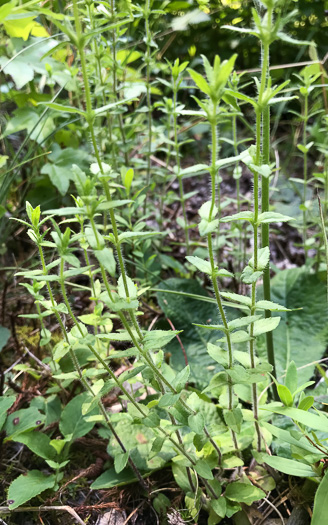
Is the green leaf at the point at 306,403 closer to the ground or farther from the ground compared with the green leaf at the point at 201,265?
closer to the ground

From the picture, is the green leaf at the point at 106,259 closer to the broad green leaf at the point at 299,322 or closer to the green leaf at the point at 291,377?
the green leaf at the point at 291,377

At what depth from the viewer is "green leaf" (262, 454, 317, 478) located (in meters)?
1.06

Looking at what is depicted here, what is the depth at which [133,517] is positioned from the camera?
1246 millimetres

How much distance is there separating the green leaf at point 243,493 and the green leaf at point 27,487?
0.52m

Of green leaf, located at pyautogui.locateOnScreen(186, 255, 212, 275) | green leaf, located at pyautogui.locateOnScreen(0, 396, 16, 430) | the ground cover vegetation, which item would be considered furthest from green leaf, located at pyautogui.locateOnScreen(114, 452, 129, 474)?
green leaf, located at pyautogui.locateOnScreen(186, 255, 212, 275)

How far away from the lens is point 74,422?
138 cm

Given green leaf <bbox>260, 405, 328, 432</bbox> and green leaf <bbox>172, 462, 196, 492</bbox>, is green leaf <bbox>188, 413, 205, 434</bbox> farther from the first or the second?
green leaf <bbox>172, 462, 196, 492</bbox>

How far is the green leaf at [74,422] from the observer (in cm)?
136

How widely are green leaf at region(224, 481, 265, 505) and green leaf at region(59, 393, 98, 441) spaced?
0.47m

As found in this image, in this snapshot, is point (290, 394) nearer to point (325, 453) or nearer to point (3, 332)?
point (325, 453)

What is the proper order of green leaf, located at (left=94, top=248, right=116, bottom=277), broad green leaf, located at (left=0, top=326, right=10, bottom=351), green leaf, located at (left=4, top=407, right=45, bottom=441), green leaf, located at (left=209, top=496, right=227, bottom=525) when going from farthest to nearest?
broad green leaf, located at (left=0, top=326, right=10, bottom=351) → green leaf, located at (left=4, top=407, right=45, bottom=441) → green leaf, located at (left=209, top=496, right=227, bottom=525) → green leaf, located at (left=94, top=248, right=116, bottom=277)

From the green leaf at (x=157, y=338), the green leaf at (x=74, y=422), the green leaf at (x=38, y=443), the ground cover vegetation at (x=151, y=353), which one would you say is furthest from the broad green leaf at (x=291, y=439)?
the green leaf at (x=38, y=443)

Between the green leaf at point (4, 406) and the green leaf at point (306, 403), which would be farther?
the green leaf at point (4, 406)

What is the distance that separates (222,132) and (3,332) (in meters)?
2.82
